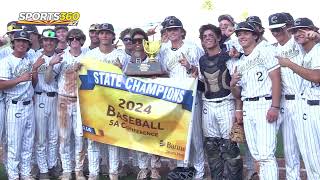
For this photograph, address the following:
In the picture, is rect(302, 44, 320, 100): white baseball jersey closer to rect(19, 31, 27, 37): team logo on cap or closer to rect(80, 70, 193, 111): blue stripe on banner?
rect(80, 70, 193, 111): blue stripe on banner

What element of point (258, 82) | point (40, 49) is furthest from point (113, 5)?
point (258, 82)

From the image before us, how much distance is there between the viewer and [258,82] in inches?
241

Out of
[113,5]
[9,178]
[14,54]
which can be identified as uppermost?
[113,5]

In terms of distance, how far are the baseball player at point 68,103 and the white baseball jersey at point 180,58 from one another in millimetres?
1283

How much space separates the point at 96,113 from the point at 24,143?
109cm

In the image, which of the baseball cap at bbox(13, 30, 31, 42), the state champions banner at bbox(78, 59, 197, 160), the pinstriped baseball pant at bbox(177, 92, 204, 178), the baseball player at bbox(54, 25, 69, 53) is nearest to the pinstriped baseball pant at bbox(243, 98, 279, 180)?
the state champions banner at bbox(78, 59, 197, 160)

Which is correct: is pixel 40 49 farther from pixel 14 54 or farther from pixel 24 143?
pixel 24 143

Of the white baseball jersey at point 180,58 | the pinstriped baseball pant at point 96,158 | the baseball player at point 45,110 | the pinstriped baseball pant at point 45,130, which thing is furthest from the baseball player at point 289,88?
the pinstriped baseball pant at point 45,130

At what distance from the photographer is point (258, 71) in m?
6.12

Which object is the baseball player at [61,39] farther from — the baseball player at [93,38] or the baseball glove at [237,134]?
the baseball glove at [237,134]

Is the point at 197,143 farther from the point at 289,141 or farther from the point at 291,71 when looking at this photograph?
the point at 291,71

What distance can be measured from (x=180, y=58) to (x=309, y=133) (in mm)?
2035

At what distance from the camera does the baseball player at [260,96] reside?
6000 mm

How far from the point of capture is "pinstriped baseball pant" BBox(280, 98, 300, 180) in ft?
20.1
